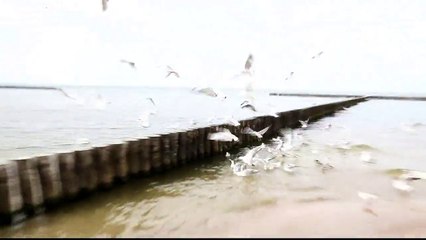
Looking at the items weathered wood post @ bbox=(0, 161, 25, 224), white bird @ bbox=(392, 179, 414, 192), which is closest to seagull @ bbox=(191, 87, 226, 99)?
white bird @ bbox=(392, 179, 414, 192)

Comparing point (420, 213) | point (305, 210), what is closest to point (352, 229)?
point (305, 210)

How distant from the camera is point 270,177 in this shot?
7.92 metres

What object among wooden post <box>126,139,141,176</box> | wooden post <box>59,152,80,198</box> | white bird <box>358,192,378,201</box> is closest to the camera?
wooden post <box>59,152,80,198</box>

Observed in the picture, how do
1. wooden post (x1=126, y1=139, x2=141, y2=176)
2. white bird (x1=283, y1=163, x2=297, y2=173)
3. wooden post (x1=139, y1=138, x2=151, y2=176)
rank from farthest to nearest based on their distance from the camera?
white bird (x1=283, y1=163, x2=297, y2=173) → wooden post (x1=139, y1=138, x2=151, y2=176) → wooden post (x1=126, y1=139, x2=141, y2=176)

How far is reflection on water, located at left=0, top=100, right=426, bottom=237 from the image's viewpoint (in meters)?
4.93

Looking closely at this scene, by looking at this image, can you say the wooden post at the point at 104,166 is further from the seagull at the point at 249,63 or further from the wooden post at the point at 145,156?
the seagull at the point at 249,63

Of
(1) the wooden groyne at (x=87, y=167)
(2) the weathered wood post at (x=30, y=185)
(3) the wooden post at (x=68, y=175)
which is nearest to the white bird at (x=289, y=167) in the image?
(1) the wooden groyne at (x=87, y=167)

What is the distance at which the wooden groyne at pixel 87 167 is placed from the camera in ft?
17.7

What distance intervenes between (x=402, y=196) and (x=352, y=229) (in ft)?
7.14

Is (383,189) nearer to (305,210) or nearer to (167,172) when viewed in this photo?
(305,210)

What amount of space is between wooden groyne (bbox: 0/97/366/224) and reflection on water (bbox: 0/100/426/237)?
20cm

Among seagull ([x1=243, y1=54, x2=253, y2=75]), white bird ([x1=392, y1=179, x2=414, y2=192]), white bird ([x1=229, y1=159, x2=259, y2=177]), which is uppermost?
seagull ([x1=243, y1=54, x2=253, y2=75])

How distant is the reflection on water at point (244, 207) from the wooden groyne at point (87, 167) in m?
0.20

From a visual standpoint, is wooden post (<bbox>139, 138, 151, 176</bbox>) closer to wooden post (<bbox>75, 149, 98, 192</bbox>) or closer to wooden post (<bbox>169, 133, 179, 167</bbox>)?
wooden post (<bbox>169, 133, 179, 167</bbox>)
